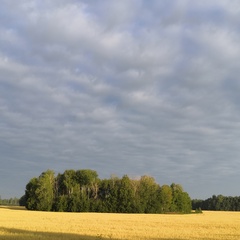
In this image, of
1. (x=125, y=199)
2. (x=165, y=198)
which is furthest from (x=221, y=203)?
(x=125, y=199)

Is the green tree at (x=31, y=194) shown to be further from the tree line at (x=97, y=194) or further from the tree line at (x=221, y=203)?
the tree line at (x=221, y=203)

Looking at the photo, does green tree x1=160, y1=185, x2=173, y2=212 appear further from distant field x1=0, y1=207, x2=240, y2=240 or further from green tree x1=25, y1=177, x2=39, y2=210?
distant field x1=0, y1=207, x2=240, y2=240

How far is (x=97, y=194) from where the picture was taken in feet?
372

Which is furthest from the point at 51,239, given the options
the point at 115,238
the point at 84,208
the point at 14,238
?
the point at 84,208

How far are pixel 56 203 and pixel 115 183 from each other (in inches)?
718

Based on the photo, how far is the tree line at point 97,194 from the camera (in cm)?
10381

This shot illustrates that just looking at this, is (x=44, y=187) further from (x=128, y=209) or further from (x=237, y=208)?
(x=237, y=208)

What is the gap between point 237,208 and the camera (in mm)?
176500

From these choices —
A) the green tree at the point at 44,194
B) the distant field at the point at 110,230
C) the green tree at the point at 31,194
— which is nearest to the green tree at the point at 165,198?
the green tree at the point at 44,194

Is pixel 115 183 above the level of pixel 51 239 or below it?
above

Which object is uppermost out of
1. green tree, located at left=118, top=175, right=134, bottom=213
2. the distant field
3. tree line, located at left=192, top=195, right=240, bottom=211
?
tree line, located at left=192, top=195, right=240, bottom=211

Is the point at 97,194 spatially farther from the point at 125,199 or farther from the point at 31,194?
the point at 31,194

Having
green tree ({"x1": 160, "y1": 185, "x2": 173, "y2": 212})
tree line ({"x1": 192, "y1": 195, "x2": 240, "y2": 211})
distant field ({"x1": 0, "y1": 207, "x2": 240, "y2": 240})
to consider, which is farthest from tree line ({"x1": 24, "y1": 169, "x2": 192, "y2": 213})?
tree line ({"x1": 192, "y1": 195, "x2": 240, "y2": 211})

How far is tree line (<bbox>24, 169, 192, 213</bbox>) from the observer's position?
10381 centimetres
